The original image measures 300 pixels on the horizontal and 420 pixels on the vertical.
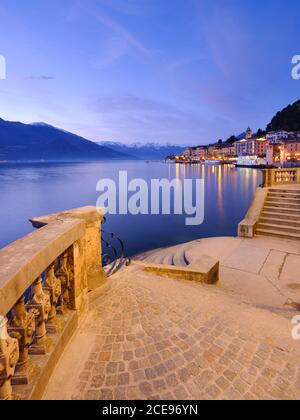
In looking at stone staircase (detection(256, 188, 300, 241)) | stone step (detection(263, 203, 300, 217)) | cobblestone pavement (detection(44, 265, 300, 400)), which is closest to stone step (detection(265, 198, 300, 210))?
stone staircase (detection(256, 188, 300, 241))

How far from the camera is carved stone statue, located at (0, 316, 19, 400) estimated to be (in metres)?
1.71

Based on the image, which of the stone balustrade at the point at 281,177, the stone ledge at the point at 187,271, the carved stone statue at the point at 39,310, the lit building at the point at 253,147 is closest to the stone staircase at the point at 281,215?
the stone balustrade at the point at 281,177

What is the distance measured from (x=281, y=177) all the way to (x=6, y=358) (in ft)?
52.5

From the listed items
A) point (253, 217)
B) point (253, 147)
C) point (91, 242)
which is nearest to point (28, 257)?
point (91, 242)

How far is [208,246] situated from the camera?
10.1 meters

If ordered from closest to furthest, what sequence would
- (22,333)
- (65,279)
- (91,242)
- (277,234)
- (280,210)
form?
(22,333)
(65,279)
(91,242)
(277,234)
(280,210)

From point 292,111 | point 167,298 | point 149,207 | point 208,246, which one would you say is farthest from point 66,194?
point 292,111

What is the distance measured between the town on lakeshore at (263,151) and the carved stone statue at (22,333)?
10276 cm

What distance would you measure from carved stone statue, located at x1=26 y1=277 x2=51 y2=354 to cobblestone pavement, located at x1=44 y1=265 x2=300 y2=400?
340 mm

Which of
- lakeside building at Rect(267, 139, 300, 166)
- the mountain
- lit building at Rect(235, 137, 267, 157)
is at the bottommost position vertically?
lakeside building at Rect(267, 139, 300, 166)

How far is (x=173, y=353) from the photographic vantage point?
9.41ft

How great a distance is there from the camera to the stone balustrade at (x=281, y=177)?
46.4 feet

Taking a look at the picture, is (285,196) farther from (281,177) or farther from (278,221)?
(281,177)

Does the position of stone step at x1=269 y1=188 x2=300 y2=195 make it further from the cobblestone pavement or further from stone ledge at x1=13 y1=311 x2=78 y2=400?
stone ledge at x1=13 y1=311 x2=78 y2=400
